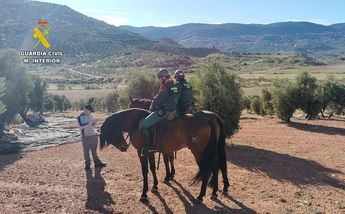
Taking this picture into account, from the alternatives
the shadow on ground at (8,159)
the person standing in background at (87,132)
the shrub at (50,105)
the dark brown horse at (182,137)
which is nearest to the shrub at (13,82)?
the shadow on ground at (8,159)

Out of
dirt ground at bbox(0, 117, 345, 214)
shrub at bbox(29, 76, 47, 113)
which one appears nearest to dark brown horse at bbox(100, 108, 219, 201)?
dirt ground at bbox(0, 117, 345, 214)

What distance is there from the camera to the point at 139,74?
28.9 metres

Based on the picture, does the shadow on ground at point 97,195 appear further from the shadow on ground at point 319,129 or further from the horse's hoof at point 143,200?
the shadow on ground at point 319,129

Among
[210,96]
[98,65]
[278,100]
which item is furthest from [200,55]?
[210,96]

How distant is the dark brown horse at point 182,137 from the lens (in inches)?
399

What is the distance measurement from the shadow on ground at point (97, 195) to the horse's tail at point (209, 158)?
7.57ft

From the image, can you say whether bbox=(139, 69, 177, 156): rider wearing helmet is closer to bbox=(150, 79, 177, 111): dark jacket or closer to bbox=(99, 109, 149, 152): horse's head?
bbox=(150, 79, 177, 111): dark jacket

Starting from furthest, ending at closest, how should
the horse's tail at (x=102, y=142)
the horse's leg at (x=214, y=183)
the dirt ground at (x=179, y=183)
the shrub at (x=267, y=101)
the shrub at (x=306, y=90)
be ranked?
the shrub at (x=267, y=101) → the shrub at (x=306, y=90) → the horse's tail at (x=102, y=142) → the horse's leg at (x=214, y=183) → the dirt ground at (x=179, y=183)

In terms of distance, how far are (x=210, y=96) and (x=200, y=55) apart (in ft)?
580

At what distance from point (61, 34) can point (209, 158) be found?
158892 mm

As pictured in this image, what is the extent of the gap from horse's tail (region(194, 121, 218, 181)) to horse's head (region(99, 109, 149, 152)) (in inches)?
77.6

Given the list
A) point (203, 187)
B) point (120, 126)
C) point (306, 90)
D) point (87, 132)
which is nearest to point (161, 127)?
point (120, 126)

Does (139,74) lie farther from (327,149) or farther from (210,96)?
(327,149)

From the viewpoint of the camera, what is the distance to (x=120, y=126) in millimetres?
11008
